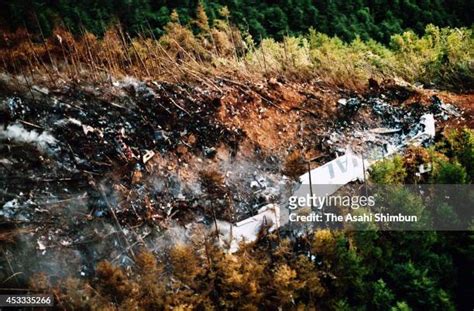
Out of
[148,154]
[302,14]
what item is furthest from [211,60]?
[302,14]

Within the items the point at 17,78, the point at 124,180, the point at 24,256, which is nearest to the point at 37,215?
the point at 24,256

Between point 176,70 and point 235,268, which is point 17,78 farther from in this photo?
point 235,268

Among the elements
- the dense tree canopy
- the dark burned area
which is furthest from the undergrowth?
the dense tree canopy

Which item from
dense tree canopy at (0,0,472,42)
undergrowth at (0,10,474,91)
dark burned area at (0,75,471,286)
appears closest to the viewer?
dark burned area at (0,75,471,286)

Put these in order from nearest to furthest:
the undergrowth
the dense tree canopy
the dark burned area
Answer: the dark burned area, the undergrowth, the dense tree canopy

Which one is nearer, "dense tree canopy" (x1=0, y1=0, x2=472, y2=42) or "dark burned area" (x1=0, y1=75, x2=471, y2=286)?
"dark burned area" (x1=0, y1=75, x2=471, y2=286)

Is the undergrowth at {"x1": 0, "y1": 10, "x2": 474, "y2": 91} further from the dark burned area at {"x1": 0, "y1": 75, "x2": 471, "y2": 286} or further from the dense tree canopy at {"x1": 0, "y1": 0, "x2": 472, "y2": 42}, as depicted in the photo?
the dense tree canopy at {"x1": 0, "y1": 0, "x2": 472, "y2": 42}
